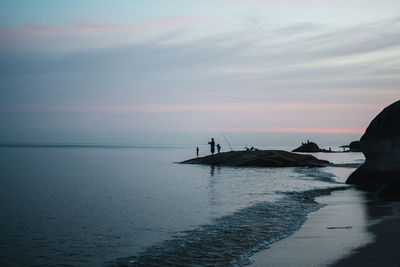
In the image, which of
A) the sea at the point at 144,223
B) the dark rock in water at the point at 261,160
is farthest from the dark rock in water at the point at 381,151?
the dark rock in water at the point at 261,160

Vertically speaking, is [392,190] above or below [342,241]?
above

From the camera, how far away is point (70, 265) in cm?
956

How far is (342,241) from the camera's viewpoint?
10883 mm

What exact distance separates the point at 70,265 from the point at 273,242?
5.41m

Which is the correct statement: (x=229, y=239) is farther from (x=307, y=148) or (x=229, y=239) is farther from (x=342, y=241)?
(x=307, y=148)

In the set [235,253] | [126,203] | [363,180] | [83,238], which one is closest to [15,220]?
[83,238]

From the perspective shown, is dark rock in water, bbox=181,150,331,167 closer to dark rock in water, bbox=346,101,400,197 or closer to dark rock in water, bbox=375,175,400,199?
dark rock in water, bbox=346,101,400,197

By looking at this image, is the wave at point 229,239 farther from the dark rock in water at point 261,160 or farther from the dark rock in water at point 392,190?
the dark rock in water at point 261,160

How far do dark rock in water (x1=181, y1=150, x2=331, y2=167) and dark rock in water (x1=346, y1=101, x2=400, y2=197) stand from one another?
21.3 metres

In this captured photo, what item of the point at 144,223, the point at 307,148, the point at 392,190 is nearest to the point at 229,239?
the point at 144,223

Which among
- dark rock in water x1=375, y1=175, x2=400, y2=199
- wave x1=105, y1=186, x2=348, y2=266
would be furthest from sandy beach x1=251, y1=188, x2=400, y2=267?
dark rock in water x1=375, y1=175, x2=400, y2=199

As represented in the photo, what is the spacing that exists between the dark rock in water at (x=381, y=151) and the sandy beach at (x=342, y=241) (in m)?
7.37

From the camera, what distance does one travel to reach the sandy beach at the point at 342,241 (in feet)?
29.9

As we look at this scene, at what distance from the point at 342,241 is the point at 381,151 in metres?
15.9
